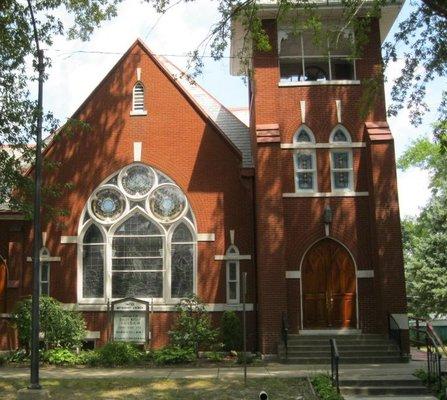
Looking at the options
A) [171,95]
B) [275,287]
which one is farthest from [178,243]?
[171,95]

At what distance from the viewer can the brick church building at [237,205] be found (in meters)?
17.5

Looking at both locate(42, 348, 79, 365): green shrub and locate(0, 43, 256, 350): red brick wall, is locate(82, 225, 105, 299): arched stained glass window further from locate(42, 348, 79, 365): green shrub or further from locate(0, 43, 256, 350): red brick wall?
locate(42, 348, 79, 365): green shrub

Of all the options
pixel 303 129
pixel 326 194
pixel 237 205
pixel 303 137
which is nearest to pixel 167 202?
pixel 237 205

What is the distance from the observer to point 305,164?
1838 centimetres

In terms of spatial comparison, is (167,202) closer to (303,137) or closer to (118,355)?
(303,137)

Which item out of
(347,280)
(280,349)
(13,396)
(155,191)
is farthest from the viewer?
(155,191)

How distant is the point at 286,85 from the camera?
733 inches

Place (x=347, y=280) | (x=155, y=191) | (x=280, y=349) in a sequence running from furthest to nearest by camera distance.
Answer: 1. (x=155, y=191)
2. (x=347, y=280)
3. (x=280, y=349)

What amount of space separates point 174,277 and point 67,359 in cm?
394

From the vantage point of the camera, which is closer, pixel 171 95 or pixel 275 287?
pixel 275 287

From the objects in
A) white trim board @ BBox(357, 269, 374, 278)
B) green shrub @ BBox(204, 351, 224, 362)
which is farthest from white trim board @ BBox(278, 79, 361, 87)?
green shrub @ BBox(204, 351, 224, 362)

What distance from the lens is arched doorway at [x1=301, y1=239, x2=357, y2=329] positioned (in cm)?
1762

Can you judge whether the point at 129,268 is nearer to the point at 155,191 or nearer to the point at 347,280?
the point at 155,191

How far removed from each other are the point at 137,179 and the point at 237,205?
327cm
